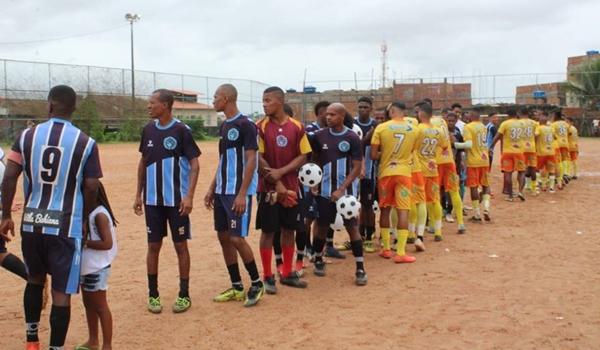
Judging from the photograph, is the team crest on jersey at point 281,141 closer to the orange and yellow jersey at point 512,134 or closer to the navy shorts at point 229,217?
the navy shorts at point 229,217

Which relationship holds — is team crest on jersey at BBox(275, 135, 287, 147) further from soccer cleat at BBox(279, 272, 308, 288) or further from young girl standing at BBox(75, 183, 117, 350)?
young girl standing at BBox(75, 183, 117, 350)

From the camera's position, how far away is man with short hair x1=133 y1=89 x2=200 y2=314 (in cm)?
568

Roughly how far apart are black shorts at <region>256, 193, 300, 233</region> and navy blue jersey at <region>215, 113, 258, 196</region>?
0.49 meters

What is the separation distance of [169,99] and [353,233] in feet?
8.70

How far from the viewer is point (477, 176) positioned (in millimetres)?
11156

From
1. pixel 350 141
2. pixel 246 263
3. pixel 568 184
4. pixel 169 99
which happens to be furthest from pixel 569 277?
pixel 568 184

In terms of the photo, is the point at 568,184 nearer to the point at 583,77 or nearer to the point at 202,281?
the point at 202,281

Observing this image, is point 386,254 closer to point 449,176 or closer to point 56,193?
point 449,176

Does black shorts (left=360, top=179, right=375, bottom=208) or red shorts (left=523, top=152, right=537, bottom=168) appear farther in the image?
A: red shorts (left=523, top=152, right=537, bottom=168)

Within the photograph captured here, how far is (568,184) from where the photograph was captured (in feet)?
55.6

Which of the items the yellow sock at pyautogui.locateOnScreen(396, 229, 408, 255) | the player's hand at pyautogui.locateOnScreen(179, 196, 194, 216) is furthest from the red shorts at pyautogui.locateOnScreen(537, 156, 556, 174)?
the player's hand at pyautogui.locateOnScreen(179, 196, 194, 216)

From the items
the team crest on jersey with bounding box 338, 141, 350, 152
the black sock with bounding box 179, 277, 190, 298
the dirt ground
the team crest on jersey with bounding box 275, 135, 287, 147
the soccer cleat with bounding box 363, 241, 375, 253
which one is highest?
the team crest on jersey with bounding box 275, 135, 287, 147

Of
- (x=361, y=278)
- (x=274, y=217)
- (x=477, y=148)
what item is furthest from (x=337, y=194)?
(x=477, y=148)

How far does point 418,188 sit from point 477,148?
3.27m
